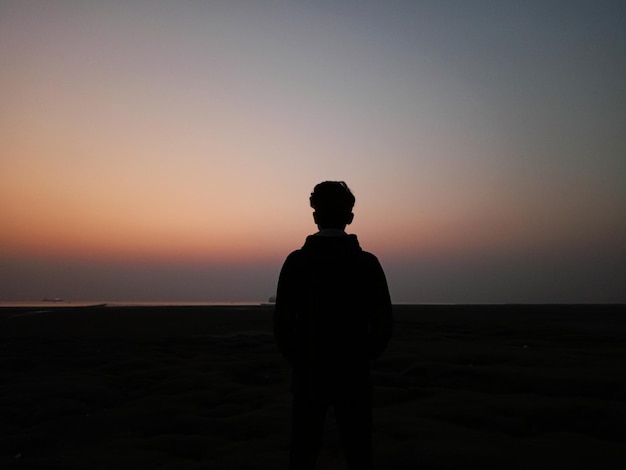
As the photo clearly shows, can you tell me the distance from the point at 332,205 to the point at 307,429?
1.23 m

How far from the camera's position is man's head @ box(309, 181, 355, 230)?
9.65 ft

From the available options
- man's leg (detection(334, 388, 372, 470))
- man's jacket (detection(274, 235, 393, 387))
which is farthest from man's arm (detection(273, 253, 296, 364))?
man's leg (detection(334, 388, 372, 470))

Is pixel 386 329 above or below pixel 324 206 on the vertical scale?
below

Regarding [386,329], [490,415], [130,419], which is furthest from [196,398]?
[386,329]

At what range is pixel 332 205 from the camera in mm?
2938

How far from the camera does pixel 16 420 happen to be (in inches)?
255

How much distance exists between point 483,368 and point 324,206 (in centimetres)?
664

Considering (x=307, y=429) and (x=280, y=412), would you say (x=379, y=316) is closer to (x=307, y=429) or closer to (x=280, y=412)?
(x=307, y=429)

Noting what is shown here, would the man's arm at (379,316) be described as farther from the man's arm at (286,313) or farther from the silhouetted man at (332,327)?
the man's arm at (286,313)

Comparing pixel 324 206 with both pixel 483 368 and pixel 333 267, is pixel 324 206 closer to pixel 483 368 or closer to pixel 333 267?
pixel 333 267

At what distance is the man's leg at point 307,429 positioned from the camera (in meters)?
2.77

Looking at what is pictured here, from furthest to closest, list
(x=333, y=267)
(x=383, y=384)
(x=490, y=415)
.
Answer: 1. (x=383, y=384)
2. (x=490, y=415)
3. (x=333, y=267)

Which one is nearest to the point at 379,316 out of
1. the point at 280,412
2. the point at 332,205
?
the point at 332,205

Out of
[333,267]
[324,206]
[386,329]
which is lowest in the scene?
[386,329]
